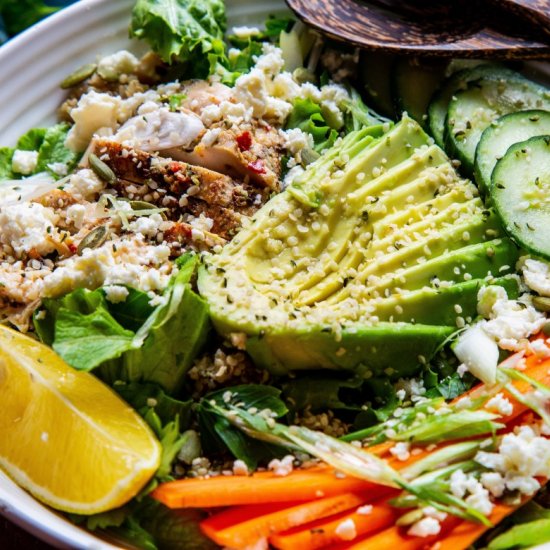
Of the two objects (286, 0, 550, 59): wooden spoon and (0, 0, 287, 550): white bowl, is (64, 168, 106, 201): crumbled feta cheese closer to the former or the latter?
(0, 0, 287, 550): white bowl

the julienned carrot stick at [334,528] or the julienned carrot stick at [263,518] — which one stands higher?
the julienned carrot stick at [263,518]

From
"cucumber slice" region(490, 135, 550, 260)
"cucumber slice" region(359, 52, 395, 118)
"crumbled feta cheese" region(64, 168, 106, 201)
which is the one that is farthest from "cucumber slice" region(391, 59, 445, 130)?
"crumbled feta cheese" region(64, 168, 106, 201)

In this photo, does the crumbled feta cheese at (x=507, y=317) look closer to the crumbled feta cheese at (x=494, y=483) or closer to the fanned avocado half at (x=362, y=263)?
the fanned avocado half at (x=362, y=263)

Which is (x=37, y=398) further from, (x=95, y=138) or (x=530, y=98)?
(x=530, y=98)

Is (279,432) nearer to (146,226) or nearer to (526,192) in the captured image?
(146,226)

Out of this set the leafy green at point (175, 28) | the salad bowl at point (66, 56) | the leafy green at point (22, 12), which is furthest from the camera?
the leafy green at point (22, 12)

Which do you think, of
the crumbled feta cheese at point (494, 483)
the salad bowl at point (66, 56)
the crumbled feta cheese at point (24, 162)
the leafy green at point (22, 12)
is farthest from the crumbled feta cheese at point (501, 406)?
the leafy green at point (22, 12)
